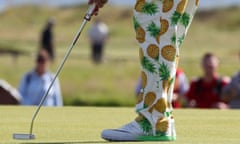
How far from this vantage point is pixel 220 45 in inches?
2002

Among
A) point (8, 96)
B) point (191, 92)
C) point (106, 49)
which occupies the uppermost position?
point (106, 49)

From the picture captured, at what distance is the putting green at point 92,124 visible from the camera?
6562 mm

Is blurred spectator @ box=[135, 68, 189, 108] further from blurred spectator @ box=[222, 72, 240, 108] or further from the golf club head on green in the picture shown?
the golf club head on green

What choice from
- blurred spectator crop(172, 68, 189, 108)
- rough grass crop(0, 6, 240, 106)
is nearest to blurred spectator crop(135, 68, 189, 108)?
blurred spectator crop(172, 68, 189, 108)

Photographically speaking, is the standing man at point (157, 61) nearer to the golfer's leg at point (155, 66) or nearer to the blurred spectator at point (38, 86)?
the golfer's leg at point (155, 66)

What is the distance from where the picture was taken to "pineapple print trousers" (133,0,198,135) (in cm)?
627

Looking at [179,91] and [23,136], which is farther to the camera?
[179,91]

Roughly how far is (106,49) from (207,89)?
120ft

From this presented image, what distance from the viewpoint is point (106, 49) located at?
160 feet

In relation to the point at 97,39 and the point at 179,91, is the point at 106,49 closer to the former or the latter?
the point at 97,39

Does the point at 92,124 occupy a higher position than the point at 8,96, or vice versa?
the point at 8,96

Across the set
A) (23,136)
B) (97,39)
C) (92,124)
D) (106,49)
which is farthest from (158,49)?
(106,49)

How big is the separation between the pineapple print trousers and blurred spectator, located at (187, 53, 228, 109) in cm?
589

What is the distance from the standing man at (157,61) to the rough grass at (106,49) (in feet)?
51.1
